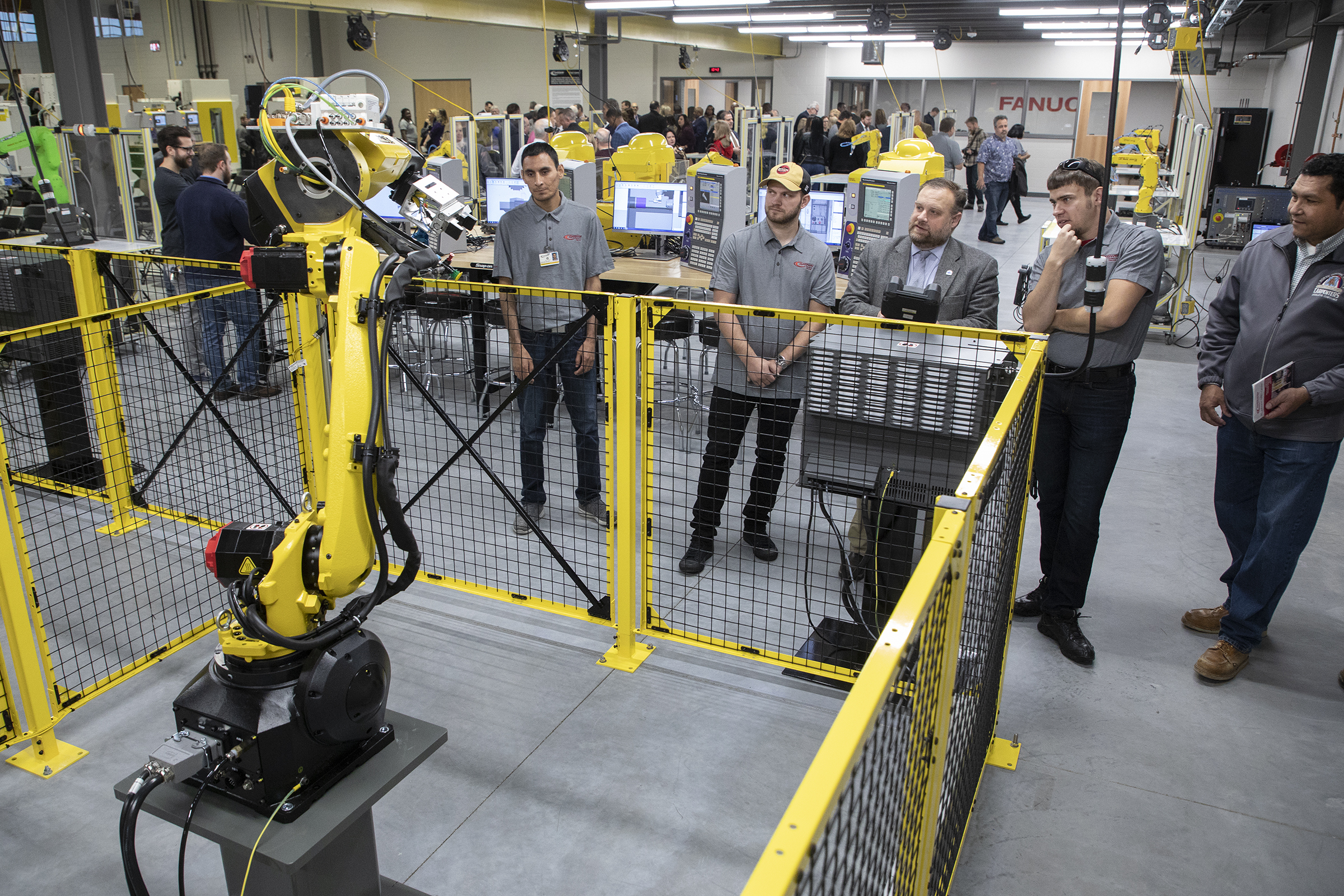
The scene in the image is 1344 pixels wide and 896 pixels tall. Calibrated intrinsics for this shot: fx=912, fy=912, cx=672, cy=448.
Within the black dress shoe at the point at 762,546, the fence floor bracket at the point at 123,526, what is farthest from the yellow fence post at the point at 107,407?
the black dress shoe at the point at 762,546

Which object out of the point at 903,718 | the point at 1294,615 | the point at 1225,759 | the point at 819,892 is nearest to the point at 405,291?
the point at 903,718

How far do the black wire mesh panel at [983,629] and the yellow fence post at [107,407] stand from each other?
3.27 meters

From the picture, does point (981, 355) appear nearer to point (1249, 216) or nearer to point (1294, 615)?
point (1294, 615)

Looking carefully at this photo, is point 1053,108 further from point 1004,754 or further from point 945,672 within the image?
point 945,672

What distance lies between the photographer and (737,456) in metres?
3.73

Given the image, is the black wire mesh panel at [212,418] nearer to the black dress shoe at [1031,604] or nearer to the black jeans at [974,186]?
the black dress shoe at [1031,604]

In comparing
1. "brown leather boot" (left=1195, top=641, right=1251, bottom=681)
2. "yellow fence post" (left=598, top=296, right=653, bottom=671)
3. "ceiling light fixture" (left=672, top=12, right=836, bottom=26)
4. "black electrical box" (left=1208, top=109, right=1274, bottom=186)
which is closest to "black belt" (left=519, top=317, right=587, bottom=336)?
"yellow fence post" (left=598, top=296, right=653, bottom=671)

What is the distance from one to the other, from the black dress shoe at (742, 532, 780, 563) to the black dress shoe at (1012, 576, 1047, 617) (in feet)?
3.15

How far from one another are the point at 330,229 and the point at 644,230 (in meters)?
4.83

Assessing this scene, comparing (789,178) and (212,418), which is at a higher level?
(789,178)

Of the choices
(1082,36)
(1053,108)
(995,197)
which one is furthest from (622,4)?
(1053,108)

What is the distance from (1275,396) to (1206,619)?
99 centimetres

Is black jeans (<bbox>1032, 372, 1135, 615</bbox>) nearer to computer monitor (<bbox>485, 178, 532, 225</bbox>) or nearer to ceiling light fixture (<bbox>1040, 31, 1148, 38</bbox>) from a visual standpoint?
computer monitor (<bbox>485, 178, 532, 225</bbox>)

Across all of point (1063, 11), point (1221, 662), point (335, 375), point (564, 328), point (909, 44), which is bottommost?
point (1221, 662)
